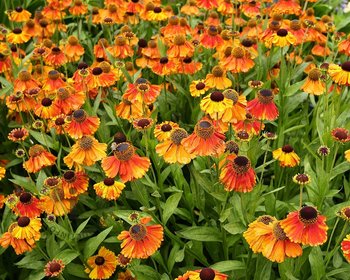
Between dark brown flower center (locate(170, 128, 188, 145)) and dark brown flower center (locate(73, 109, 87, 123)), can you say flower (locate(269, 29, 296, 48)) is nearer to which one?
dark brown flower center (locate(170, 128, 188, 145))

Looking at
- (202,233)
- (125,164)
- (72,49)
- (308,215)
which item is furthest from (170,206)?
(72,49)

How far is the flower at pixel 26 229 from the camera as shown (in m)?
1.80

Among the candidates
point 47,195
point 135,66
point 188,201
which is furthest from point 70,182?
point 135,66

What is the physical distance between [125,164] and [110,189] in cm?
20

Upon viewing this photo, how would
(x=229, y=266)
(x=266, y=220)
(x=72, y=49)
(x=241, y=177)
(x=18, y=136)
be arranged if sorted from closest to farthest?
1. (x=266, y=220)
2. (x=241, y=177)
3. (x=229, y=266)
4. (x=18, y=136)
5. (x=72, y=49)

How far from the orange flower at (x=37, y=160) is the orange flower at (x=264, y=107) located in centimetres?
83

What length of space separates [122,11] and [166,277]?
168 centimetres

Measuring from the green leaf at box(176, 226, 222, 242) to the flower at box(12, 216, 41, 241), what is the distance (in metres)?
0.51

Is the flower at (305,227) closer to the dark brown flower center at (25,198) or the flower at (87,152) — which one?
the flower at (87,152)

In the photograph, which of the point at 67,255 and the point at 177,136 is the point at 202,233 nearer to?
the point at 177,136

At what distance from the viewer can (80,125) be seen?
2006mm

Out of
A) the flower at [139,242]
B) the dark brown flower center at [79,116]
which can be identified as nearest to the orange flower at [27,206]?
the dark brown flower center at [79,116]

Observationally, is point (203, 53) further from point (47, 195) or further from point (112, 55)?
point (47, 195)

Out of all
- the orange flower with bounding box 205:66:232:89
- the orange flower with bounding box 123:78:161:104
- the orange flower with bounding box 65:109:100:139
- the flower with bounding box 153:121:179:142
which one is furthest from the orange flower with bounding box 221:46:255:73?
the orange flower with bounding box 65:109:100:139
